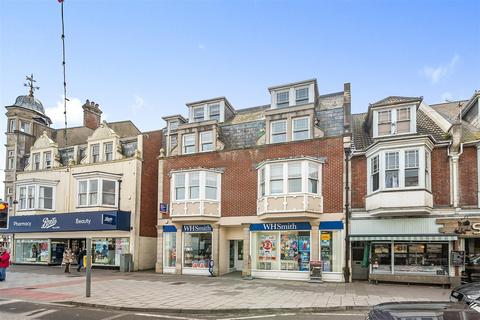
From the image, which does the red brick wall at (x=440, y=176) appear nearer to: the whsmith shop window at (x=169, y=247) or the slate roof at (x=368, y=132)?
the slate roof at (x=368, y=132)

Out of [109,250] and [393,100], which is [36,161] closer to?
[109,250]

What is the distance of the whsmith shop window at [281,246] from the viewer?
2002 cm

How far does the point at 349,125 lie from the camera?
797 inches

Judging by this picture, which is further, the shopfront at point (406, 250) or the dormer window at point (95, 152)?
the dormer window at point (95, 152)

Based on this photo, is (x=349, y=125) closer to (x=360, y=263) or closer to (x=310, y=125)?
(x=310, y=125)

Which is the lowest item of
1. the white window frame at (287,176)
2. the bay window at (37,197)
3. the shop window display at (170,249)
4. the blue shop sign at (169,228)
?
the shop window display at (170,249)

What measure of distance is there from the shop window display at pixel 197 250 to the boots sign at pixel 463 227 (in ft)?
40.9

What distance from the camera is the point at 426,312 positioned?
14.0 ft

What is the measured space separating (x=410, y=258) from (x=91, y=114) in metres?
28.0

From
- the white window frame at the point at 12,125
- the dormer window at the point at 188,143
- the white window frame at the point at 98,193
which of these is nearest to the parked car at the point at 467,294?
the dormer window at the point at 188,143

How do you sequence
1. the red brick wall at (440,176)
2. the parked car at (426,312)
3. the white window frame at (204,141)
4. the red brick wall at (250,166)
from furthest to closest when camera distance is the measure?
1. the white window frame at (204,141)
2. the red brick wall at (250,166)
3. the red brick wall at (440,176)
4. the parked car at (426,312)

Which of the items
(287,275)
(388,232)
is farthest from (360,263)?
(287,275)

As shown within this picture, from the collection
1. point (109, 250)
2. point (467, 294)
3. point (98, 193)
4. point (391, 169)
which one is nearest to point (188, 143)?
point (98, 193)

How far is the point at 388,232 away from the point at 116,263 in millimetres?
17362
